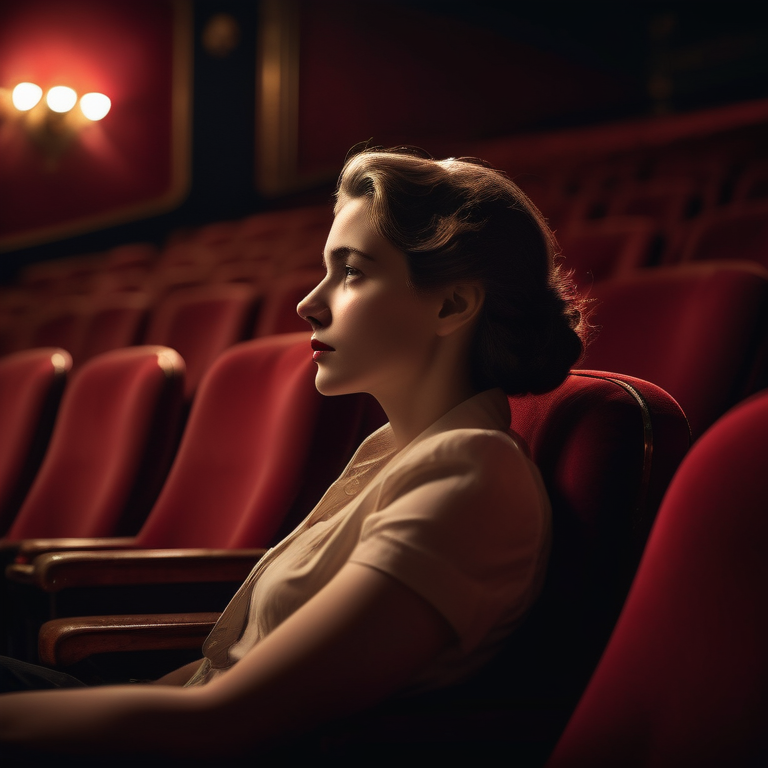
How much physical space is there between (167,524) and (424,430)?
23 cm

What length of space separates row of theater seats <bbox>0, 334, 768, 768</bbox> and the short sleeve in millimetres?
18

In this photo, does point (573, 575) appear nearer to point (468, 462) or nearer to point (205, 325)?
point (468, 462)

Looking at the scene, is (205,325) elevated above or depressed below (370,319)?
below

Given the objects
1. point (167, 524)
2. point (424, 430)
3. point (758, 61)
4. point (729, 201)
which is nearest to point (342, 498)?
point (424, 430)

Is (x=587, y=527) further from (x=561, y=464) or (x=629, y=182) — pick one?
(x=629, y=182)

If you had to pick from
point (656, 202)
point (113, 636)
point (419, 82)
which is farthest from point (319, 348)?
point (419, 82)

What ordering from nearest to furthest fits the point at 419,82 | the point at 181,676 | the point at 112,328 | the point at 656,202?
the point at 181,676 → the point at 112,328 → the point at 656,202 → the point at 419,82

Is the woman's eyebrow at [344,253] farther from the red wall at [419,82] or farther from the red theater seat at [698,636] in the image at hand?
the red wall at [419,82]

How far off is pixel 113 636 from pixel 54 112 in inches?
76.6

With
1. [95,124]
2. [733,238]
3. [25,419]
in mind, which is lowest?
[95,124]

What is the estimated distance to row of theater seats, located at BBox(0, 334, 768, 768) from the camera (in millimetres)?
169

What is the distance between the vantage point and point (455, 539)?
7.8 inches

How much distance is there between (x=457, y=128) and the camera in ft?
8.46

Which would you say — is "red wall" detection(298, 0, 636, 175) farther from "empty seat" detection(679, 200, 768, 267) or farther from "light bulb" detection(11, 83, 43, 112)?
"empty seat" detection(679, 200, 768, 267)
